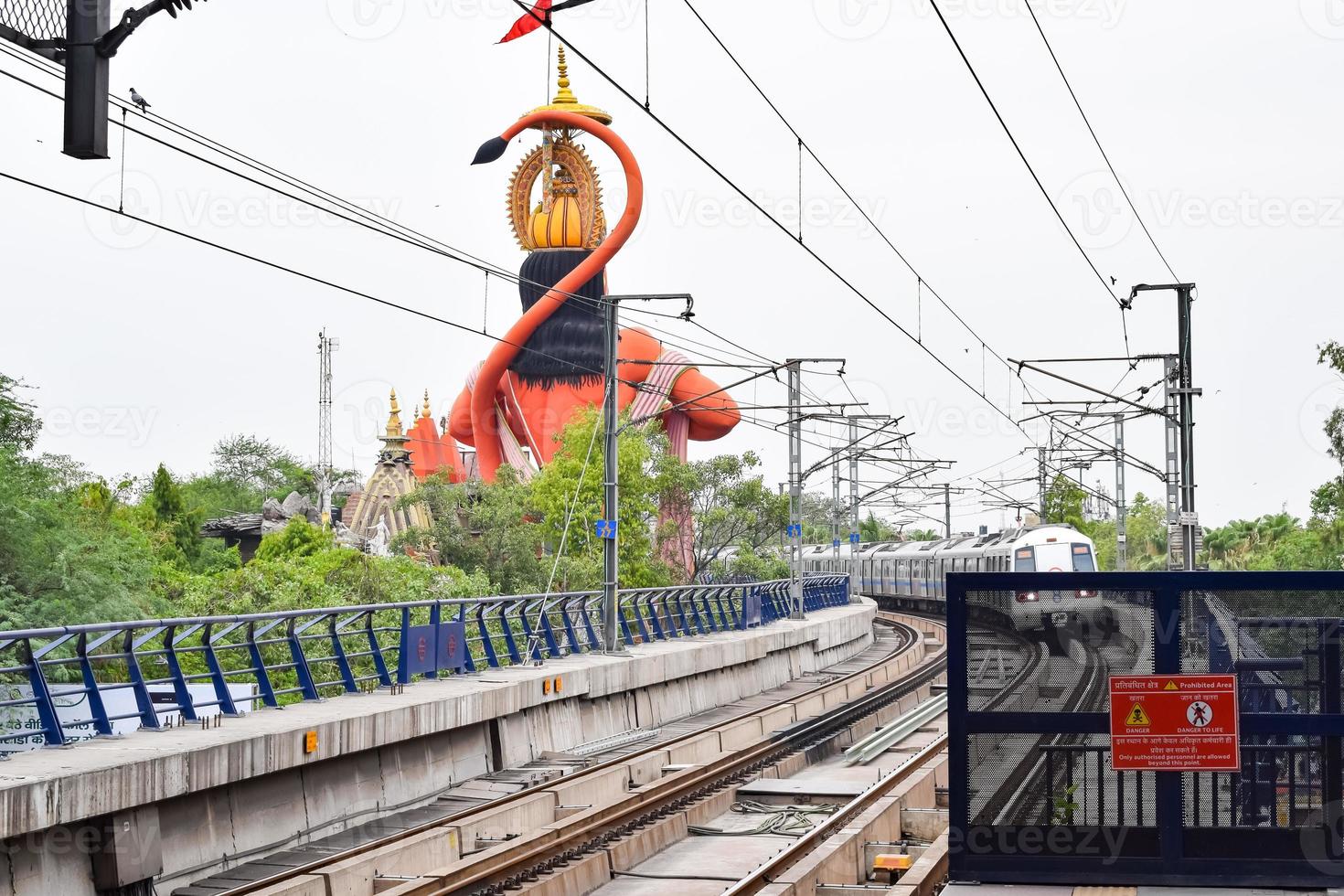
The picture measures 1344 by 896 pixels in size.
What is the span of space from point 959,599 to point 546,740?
531 inches

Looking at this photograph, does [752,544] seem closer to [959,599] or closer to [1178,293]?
[1178,293]

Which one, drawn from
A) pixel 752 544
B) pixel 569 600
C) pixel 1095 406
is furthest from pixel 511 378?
pixel 569 600

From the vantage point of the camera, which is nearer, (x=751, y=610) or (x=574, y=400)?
(x=751, y=610)

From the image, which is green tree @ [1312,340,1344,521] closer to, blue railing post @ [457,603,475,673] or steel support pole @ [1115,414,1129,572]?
steel support pole @ [1115,414,1129,572]

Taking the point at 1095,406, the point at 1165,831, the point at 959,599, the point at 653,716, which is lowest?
the point at 653,716

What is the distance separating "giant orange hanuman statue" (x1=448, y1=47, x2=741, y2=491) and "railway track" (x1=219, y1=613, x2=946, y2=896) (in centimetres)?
3710

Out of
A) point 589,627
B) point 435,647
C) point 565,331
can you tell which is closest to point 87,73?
point 435,647

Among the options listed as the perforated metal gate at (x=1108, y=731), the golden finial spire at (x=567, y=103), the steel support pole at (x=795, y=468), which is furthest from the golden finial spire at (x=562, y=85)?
the perforated metal gate at (x=1108, y=731)

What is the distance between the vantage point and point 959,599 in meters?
9.01

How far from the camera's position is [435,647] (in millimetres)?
20578

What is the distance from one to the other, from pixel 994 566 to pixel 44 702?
3964 centimetres

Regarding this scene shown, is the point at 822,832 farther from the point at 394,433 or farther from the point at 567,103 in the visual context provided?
the point at 394,433

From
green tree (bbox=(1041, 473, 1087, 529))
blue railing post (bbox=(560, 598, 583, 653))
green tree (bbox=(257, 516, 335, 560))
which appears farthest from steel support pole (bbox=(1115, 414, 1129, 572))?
green tree (bbox=(1041, 473, 1087, 529))

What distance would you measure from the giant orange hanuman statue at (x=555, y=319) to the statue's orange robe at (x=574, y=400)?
0.07m
